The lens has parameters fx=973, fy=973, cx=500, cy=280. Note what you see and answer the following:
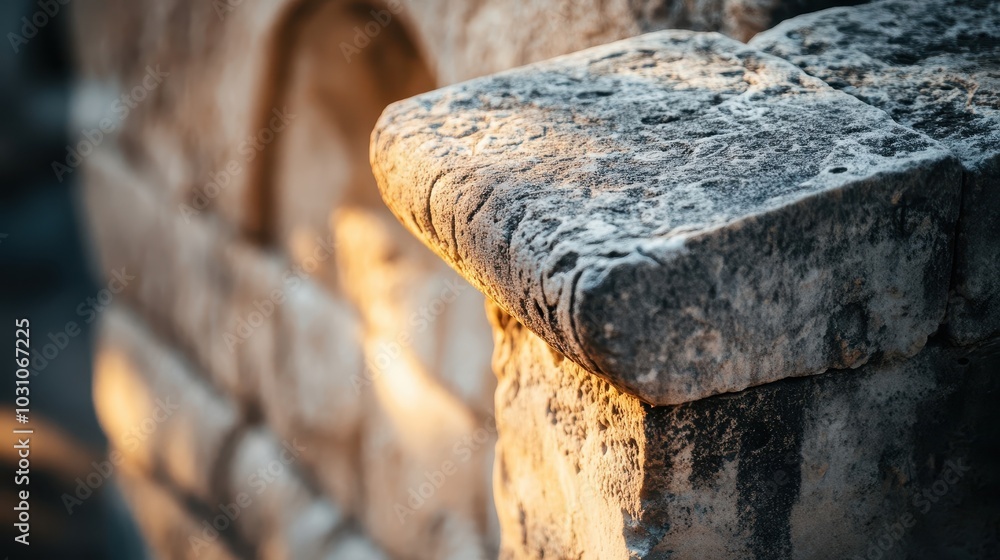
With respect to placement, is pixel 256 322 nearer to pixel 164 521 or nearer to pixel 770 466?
pixel 164 521

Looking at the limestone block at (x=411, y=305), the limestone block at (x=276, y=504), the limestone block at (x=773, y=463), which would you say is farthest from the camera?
the limestone block at (x=276, y=504)

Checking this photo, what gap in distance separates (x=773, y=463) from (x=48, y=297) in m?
4.98

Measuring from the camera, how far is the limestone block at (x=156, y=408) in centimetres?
400

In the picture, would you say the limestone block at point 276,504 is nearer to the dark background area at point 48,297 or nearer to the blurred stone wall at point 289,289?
the blurred stone wall at point 289,289

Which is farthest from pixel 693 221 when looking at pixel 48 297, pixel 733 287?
pixel 48 297

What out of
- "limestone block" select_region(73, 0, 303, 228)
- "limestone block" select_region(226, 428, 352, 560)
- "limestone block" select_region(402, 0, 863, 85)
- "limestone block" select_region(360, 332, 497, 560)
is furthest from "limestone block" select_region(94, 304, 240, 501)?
"limestone block" select_region(402, 0, 863, 85)

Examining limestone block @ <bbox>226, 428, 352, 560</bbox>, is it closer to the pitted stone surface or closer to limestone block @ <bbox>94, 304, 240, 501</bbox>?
limestone block @ <bbox>94, 304, 240, 501</bbox>

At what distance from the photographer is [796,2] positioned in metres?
1.64

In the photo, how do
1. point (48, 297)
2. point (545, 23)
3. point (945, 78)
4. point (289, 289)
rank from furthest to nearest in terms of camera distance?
point (48, 297) < point (289, 289) < point (545, 23) < point (945, 78)

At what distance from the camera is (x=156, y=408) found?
4348 mm

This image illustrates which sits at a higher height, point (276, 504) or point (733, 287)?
point (733, 287)

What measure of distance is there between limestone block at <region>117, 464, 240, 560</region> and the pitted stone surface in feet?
10.2

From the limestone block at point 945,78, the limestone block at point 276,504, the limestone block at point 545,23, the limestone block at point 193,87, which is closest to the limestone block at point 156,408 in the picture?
the limestone block at point 276,504

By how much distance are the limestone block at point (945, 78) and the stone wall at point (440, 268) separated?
1 centimetres
